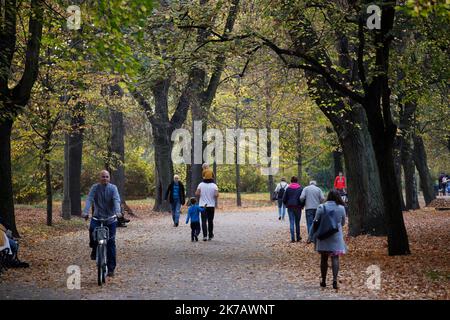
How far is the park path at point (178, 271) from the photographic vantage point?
10.5 meters

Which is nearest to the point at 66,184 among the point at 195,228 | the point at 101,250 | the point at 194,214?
the point at 195,228

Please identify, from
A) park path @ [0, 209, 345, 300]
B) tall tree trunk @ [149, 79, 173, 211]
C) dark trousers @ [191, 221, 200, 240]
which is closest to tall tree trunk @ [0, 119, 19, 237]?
park path @ [0, 209, 345, 300]

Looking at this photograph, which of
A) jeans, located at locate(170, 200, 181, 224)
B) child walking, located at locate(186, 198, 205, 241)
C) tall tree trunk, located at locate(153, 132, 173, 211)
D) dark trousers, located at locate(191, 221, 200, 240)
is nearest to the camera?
child walking, located at locate(186, 198, 205, 241)

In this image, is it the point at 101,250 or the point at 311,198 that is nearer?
the point at 101,250

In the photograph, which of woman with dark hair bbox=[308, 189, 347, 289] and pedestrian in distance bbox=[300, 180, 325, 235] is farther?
pedestrian in distance bbox=[300, 180, 325, 235]

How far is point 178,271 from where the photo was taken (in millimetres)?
13109

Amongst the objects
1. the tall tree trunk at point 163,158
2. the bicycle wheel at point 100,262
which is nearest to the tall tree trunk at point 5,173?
the bicycle wheel at point 100,262

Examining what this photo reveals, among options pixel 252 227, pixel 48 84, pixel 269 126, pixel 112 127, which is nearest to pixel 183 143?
pixel 269 126

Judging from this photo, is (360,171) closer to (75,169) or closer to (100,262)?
(100,262)

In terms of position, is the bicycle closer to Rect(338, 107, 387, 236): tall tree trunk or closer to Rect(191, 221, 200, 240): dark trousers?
Rect(191, 221, 200, 240): dark trousers

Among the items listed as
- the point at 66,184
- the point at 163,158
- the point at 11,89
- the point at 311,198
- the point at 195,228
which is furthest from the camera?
the point at 163,158

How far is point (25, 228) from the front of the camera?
868 inches

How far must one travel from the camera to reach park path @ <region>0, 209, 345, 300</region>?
34.3 ft

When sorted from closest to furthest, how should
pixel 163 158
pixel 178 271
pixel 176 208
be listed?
pixel 178 271 < pixel 176 208 < pixel 163 158
